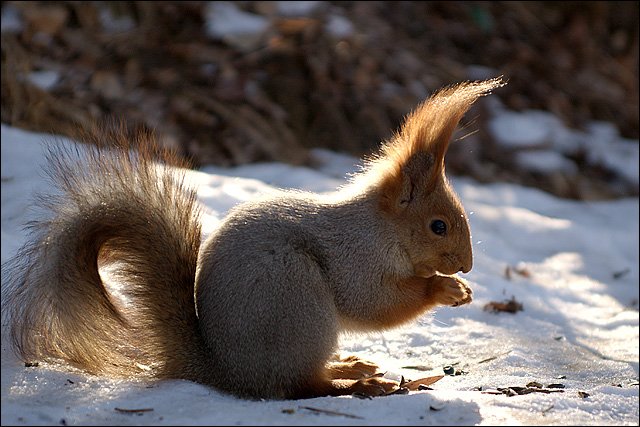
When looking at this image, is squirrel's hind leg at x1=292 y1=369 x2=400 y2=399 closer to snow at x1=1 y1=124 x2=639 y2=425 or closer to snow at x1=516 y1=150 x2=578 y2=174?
snow at x1=1 y1=124 x2=639 y2=425

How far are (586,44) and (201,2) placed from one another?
10.1ft

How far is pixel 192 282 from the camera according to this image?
8.07 ft

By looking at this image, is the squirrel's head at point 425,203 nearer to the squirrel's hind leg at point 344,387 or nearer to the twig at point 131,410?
the squirrel's hind leg at point 344,387

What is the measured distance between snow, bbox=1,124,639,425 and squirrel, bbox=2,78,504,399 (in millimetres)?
107

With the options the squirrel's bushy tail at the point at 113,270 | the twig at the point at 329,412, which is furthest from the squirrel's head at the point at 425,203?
the twig at the point at 329,412

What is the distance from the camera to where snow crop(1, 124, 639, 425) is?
2055mm

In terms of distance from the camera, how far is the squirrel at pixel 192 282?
2303mm

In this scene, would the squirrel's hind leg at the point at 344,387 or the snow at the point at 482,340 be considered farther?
the squirrel's hind leg at the point at 344,387

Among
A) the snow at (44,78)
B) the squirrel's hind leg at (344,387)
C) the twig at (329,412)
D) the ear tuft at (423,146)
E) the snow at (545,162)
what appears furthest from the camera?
the snow at (545,162)

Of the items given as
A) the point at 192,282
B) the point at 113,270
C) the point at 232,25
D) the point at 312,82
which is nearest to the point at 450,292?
the point at 192,282

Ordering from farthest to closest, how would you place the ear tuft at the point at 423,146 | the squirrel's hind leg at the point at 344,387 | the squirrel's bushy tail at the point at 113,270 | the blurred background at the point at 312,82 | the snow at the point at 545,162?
the snow at the point at 545,162
the blurred background at the point at 312,82
the ear tuft at the point at 423,146
the squirrel's hind leg at the point at 344,387
the squirrel's bushy tail at the point at 113,270

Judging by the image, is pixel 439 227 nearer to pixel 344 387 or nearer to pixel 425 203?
pixel 425 203

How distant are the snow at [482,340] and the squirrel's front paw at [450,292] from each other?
157 mm

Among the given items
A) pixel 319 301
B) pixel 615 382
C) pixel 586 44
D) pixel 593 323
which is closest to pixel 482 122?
pixel 586 44
